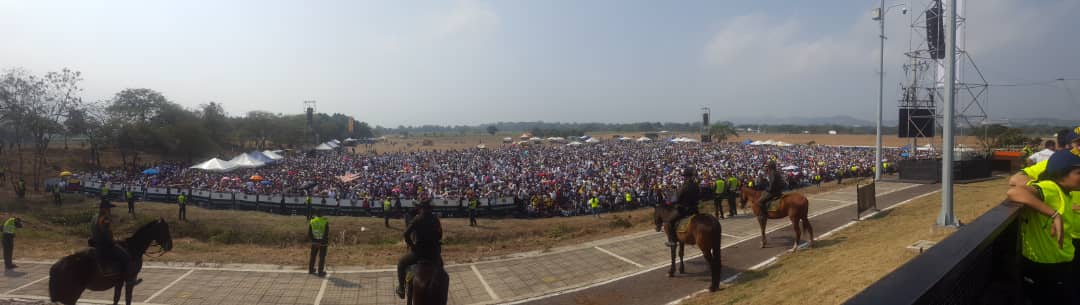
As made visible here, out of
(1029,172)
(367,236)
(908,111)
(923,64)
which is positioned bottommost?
(367,236)

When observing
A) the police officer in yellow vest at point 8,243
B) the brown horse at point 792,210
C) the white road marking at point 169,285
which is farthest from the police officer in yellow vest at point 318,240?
the brown horse at point 792,210

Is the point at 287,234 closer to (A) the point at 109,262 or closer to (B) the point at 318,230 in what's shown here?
(B) the point at 318,230

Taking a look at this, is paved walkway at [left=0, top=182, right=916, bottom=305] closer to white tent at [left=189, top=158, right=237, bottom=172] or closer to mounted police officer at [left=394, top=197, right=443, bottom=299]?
mounted police officer at [left=394, top=197, right=443, bottom=299]

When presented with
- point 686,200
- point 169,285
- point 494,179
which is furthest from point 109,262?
point 494,179

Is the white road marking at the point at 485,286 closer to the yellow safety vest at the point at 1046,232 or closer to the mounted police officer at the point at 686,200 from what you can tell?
the mounted police officer at the point at 686,200

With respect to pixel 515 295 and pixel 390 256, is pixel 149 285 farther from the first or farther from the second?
pixel 515 295

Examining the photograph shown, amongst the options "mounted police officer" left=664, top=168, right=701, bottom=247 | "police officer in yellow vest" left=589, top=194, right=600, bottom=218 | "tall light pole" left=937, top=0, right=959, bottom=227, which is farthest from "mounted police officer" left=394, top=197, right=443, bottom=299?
"police officer in yellow vest" left=589, top=194, right=600, bottom=218

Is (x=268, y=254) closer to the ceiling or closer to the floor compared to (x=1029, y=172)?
closer to the floor

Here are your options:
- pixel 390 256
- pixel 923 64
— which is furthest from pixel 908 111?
pixel 390 256
